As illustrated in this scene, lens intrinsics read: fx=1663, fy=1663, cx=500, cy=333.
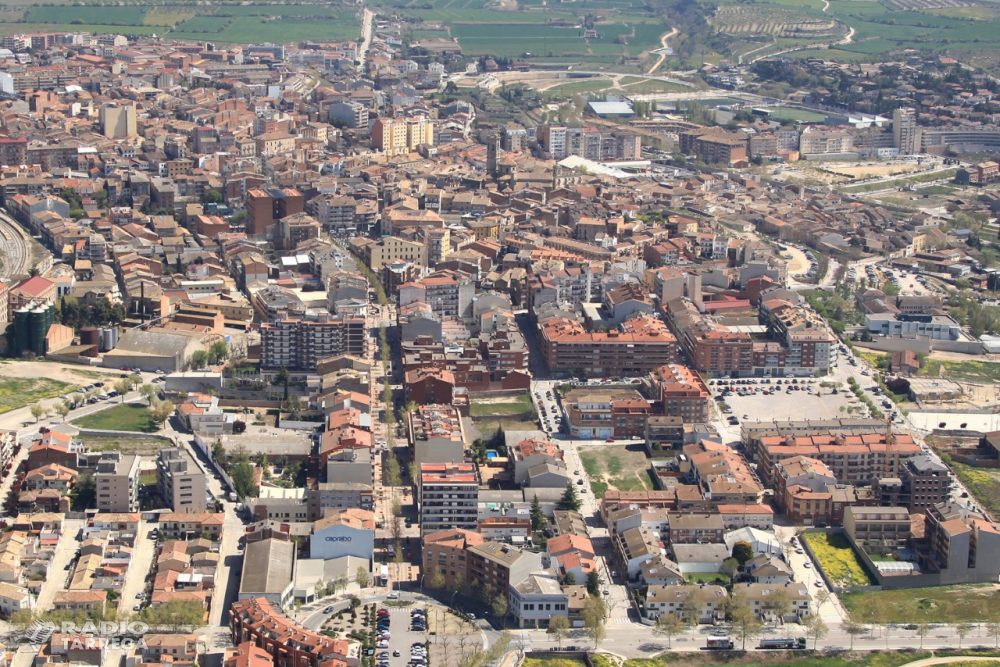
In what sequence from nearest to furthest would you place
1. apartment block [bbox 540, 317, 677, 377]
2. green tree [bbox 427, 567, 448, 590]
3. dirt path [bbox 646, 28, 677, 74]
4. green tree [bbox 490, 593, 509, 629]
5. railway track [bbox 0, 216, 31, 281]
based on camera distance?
green tree [bbox 490, 593, 509, 629], green tree [bbox 427, 567, 448, 590], apartment block [bbox 540, 317, 677, 377], railway track [bbox 0, 216, 31, 281], dirt path [bbox 646, 28, 677, 74]

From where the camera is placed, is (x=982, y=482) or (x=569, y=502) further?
(x=982, y=482)

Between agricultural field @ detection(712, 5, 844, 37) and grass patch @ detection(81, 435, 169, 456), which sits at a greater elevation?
agricultural field @ detection(712, 5, 844, 37)

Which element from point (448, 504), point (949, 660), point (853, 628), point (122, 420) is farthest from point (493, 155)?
point (949, 660)

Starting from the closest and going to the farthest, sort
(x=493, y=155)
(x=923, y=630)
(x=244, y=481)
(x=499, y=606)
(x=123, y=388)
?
(x=499, y=606)
(x=923, y=630)
(x=244, y=481)
(x=123, y=388)
(x=493, y=155)

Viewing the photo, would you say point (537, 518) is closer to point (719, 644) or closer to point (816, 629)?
point (719, 644)

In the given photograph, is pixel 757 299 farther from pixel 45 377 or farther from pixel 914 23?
pixel 914 23

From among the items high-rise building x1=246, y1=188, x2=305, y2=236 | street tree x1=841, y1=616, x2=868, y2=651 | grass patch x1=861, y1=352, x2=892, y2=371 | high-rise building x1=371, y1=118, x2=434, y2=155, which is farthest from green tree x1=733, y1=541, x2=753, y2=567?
high-rise building x1=371, y1=118, x2=434, y2=155

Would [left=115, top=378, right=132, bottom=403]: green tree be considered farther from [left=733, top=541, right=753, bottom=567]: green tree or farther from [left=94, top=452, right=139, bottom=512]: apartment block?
[left=733, top=541, right=753, bottom=567]: green tree

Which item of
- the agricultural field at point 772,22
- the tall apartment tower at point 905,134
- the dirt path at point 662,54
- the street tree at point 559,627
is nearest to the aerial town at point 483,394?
the street tree at point 559,627
